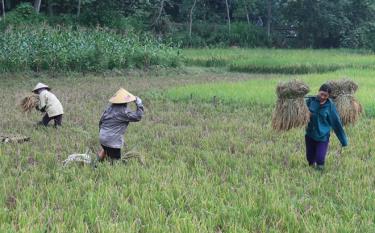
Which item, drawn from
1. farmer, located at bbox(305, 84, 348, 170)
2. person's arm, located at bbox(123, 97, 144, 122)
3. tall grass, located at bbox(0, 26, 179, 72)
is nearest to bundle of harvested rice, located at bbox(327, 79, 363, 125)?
farmer, located at bbox(305, 84, 348, 170)

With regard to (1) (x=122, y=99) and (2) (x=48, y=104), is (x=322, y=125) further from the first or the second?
(2) (x=48, y=104)

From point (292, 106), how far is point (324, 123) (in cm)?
38

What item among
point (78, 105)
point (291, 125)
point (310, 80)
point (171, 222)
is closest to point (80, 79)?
point (78, 105)

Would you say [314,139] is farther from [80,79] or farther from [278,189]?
[80,79]

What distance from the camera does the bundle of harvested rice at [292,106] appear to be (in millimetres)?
5316

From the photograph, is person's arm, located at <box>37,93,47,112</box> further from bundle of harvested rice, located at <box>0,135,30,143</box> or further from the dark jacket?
the dark jacket

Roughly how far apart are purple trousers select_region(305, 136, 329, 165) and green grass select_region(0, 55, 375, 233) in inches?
5.8

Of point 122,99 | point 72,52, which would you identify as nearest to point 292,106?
point 122,99

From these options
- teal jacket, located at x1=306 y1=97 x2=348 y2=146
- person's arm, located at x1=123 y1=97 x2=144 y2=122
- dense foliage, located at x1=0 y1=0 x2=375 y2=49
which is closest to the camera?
teal jacket, located at x1=306 y1=97 x2=348 y2=146

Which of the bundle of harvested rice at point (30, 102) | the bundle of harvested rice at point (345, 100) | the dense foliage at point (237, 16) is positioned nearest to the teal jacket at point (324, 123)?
the bundle of harvested rice at point (345, 100)

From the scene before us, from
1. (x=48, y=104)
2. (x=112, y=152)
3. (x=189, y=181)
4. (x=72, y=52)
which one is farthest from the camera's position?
(x=72, y=52)

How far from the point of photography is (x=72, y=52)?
15883mm

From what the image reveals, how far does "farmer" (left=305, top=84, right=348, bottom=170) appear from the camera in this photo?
5.29 m

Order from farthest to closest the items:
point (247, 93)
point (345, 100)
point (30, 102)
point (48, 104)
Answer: point (247, 93) < point (30, 102) < point (48, 104) < point (345, 100)
